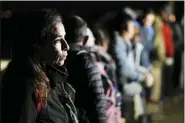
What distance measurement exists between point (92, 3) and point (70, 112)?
1216 cm

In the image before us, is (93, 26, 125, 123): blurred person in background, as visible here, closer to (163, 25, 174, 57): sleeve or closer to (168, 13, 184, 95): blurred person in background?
(163, 25, 174, 57): sleeve

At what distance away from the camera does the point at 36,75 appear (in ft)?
10.8

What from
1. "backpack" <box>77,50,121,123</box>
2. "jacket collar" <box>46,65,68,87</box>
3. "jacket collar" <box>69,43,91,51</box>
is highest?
"jacket collar" <box>69,43,91,51</box>

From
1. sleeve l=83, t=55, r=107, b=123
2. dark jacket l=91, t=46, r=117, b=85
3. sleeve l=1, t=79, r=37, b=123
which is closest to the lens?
sleeve l=1, t=79, r=37, b=123

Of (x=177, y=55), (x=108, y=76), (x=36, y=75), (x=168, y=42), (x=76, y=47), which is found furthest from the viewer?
(x=177, y=55)

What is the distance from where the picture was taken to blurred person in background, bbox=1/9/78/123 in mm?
3156

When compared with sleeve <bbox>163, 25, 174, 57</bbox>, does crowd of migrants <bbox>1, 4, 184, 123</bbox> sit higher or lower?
lower

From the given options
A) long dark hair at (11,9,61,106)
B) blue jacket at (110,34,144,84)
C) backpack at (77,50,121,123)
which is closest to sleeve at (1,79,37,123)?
long dark hair at (11,9,61,106)

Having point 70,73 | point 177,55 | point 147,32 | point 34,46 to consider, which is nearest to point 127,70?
point 70,73

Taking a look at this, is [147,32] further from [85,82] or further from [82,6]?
[85,82]

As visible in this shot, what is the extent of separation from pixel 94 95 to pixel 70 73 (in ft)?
0.89

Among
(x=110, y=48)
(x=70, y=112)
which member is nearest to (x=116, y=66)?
(x=110, y=48)

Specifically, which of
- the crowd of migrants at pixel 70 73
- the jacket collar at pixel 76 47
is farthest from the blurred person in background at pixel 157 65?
the jacket collar at pixel 76 47

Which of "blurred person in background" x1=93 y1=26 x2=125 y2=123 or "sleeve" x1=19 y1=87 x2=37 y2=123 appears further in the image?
"blurred person in background" x1=93 y1=26 x2=125 y2=123
